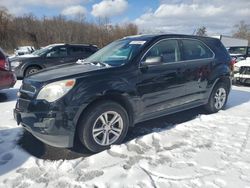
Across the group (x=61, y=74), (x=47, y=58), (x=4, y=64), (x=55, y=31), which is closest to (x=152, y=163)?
(x=61, y=74)

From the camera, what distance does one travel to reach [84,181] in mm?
3268

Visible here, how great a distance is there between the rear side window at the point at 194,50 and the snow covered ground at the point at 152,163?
1.37 metres

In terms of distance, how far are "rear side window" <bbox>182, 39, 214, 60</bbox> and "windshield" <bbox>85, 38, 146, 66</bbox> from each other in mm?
1011

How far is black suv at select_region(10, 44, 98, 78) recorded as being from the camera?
11.4 m

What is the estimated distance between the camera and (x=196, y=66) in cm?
535

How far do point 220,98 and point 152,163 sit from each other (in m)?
3.14

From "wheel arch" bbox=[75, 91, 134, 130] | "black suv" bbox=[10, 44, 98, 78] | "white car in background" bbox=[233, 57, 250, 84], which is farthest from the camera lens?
"black suv" bbox=[10, 44, 98, 78]

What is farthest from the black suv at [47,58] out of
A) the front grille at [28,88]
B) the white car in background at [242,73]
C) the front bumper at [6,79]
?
the front grille at [28,88]

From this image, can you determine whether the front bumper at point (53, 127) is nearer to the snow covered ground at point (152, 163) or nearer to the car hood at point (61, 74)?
the snow covered ground at point (152, 163)

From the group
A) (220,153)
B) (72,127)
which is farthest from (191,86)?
(72,127)

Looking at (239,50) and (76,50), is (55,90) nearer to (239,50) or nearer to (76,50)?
(76,50)

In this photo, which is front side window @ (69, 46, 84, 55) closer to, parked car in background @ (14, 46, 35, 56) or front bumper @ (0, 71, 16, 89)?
front bumper @ (0, 71, 16, 89)

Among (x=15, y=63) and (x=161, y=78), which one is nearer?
(x=161, y=78)

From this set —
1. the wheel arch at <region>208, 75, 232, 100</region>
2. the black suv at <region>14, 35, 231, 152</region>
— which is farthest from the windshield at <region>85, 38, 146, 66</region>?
the wheel arch at <region>208, 75, 232, 100</region>
